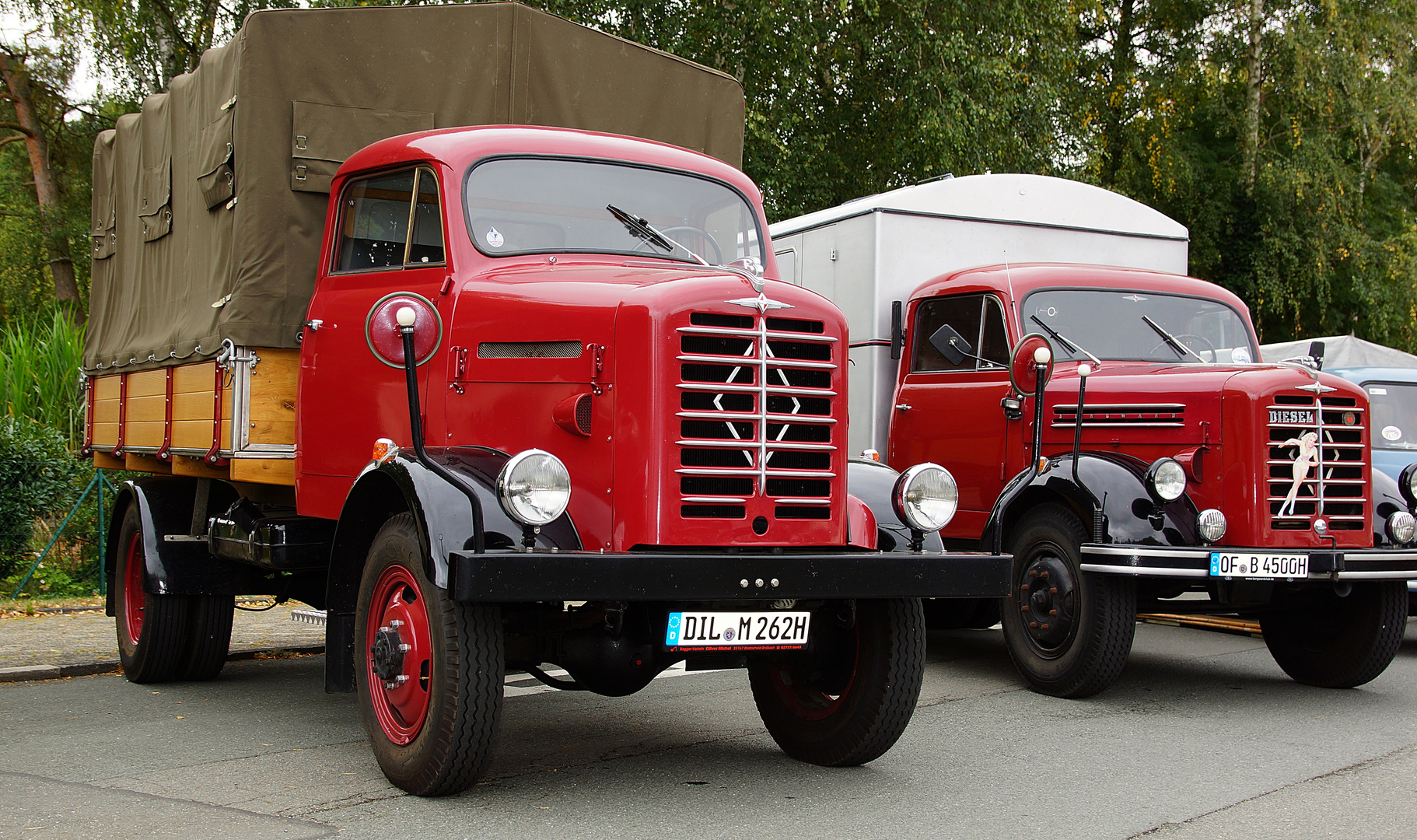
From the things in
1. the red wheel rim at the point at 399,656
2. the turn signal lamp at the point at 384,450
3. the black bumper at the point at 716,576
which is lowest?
the red wheel rim at the point at 399,656

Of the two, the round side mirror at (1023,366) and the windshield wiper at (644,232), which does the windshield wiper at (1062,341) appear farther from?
the windshield wiper at (644,232)

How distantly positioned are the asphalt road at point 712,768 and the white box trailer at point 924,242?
2579mm

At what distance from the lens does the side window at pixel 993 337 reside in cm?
852

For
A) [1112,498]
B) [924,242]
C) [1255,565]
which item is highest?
[924,242]

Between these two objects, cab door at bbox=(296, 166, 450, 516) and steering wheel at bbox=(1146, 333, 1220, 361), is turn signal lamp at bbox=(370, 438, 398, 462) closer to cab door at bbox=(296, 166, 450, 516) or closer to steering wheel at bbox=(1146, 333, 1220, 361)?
cab door at bbox=(296, 166, 450, 516)

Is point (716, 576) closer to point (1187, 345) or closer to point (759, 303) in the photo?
point (759, 303)

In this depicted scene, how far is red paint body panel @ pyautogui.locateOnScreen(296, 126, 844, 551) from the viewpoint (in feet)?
15.3

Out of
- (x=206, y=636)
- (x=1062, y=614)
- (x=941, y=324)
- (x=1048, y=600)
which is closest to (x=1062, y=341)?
(x=941, y=324)

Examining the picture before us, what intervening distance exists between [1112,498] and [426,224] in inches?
159

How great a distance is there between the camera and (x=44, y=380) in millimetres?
13492

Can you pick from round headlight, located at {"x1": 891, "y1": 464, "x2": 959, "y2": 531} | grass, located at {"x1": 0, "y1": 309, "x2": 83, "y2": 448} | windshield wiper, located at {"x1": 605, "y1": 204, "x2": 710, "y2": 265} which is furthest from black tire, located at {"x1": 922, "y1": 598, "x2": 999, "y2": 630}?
grass, located at {"x1": 0, "y1": 309, "x2": 83, "y2": 448}

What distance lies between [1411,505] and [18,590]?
1047cm

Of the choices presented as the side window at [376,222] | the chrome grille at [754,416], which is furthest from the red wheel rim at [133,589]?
the chrome grille at [754,416]

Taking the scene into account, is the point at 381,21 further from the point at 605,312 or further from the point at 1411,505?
the point at 1411,505
